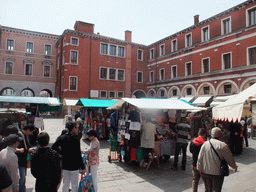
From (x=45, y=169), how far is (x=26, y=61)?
29.0m

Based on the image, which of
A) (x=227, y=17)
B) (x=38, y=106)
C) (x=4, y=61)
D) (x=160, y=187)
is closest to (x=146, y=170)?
(x=160, y=187)

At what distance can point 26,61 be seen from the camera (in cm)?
2720

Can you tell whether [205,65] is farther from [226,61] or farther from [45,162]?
[45,162]

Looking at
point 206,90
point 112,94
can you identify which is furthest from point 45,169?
point 112,94

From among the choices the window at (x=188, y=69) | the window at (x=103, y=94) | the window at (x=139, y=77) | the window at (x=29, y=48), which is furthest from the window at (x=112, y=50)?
the window at (x=29, y=48)

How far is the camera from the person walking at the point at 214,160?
339 cm

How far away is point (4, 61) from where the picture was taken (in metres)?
26.0

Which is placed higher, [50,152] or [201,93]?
[201,93]

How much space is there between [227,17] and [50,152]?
21437 millimetres

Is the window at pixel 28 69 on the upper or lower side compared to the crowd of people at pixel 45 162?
upper

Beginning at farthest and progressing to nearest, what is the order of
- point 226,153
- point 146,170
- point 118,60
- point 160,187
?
point 118,60, point 146,170, point 160,187, point 226,153

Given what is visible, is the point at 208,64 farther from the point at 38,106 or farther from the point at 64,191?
the point at 64,191

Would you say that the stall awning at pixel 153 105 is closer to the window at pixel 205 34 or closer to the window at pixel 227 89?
the window at pixel 227 89

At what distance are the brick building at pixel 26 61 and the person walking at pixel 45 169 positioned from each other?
27330 millimetres
